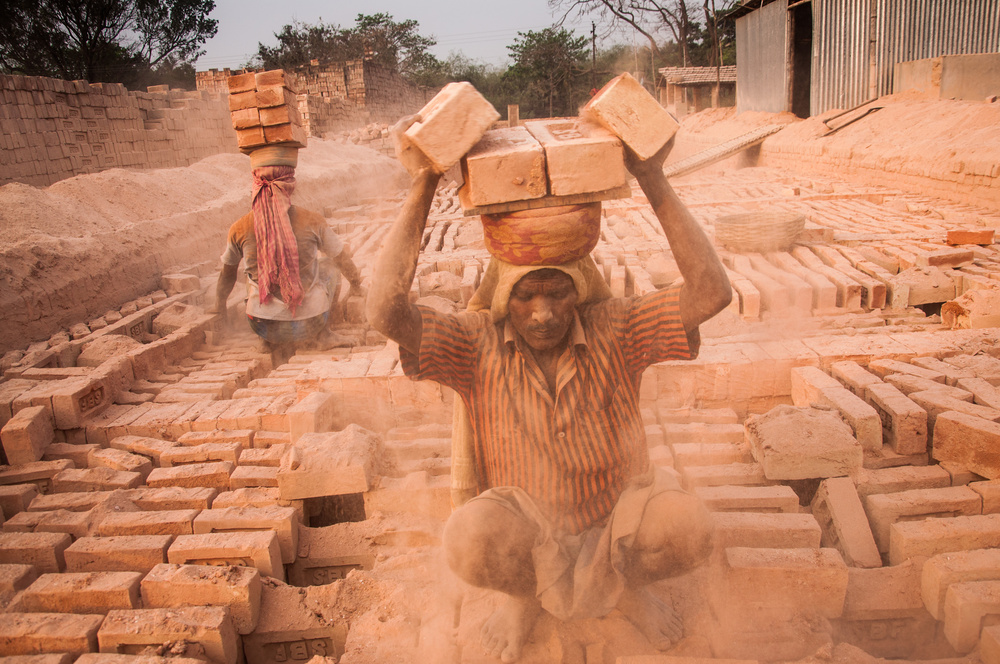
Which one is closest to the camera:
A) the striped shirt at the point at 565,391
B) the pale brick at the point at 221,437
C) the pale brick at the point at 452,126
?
the pale brick at the point at 452,126

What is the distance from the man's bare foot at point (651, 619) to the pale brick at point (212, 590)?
50.6 inches

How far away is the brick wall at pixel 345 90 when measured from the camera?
19.2 meters

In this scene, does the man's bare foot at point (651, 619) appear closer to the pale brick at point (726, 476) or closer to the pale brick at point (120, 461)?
the pale brick at point (726, 476)

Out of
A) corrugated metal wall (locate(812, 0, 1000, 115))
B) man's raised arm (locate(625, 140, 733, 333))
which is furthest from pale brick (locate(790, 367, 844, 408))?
corrugated metal wall (locate(812, 0, 1000, 115))

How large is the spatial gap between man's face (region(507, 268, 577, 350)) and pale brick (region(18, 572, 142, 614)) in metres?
1.73

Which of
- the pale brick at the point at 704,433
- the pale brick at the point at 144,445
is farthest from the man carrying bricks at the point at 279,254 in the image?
the pale brick at the point at 704,433

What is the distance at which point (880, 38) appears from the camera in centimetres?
1267

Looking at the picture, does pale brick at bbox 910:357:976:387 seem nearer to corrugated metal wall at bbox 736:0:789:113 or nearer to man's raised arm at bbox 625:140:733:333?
man's raised arm at bbox 625:140:733:333

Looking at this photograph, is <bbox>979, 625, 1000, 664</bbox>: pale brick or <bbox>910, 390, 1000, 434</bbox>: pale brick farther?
<bbox>910, 390, 1000, 434</bbox>: pale brick

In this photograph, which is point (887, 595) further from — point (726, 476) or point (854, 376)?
point (854, 376)

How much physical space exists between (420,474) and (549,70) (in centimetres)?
3256

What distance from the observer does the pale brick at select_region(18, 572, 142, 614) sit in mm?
2322

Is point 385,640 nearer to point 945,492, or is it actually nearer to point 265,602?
point 265,602

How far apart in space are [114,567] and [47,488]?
0.92 meters
